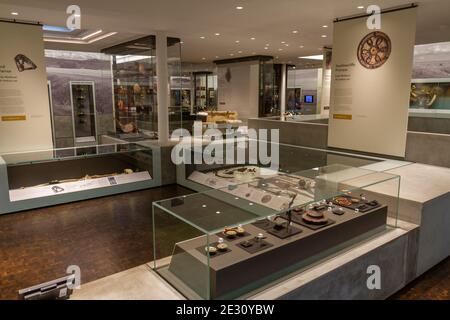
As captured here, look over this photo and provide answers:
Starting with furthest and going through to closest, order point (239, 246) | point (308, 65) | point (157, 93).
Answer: point (308, 65), point (157, 93), point (239, 246)

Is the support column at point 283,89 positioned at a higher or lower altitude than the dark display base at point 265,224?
higher

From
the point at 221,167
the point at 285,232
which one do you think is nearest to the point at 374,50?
the point at 221,167

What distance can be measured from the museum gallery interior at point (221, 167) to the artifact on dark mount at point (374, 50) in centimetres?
2

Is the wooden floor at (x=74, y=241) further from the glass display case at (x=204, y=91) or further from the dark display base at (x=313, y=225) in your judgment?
the glass display case at (x=204, y=91)

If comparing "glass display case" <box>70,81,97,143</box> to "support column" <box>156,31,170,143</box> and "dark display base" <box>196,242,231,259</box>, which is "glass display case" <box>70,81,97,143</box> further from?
"dark display base" <box>196,242,231,259</box>

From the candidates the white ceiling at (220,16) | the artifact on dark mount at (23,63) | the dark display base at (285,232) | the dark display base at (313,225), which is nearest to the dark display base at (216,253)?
the dark display base at (285,232)

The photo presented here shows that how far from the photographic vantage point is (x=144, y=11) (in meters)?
5.69

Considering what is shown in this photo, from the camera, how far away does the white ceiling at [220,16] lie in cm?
518

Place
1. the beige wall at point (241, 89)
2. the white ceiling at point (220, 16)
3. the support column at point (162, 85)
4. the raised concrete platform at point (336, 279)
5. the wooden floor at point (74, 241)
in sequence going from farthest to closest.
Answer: the beige wall at point (241, 89) < the support column at point (162, 85) < the white ceiling at point (220, 16) < the wooden floor at point (74, 241) < the raised concrete platform at point (336, 279)

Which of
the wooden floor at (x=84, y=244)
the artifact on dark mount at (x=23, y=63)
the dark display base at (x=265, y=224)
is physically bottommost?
the wooden floor at (x=84, y=244)

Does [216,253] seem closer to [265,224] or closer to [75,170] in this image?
[265,224]
